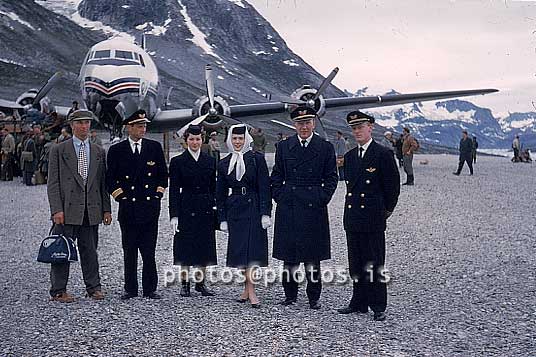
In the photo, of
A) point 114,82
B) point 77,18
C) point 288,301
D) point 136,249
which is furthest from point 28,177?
point 77,18

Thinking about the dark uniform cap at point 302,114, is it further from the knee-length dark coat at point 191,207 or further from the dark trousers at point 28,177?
the dark trousers at point 28,177

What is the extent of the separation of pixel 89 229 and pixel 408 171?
1347 centimetres

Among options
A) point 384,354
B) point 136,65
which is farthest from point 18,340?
point 136,65

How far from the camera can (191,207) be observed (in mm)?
6457

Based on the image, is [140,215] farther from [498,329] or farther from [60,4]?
[60,4]

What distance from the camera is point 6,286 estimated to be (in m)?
6.85

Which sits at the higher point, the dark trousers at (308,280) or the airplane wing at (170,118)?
the airplane wing at (170,118)

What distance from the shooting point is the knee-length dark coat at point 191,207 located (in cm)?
645

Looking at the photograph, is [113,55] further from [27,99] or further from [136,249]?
[136,249]

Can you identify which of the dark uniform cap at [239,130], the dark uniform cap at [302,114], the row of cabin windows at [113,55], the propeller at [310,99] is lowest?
the dark uniform cap at [239,130]

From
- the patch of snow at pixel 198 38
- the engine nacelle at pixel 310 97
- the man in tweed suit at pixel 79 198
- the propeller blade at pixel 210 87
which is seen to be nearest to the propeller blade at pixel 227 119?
the propeller blade at pixel 210 87

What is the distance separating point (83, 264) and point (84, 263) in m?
0.02

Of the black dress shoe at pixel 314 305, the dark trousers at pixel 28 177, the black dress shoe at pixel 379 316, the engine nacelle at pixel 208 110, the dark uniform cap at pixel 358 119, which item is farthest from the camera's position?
the engine nacelle at pixel 208 110

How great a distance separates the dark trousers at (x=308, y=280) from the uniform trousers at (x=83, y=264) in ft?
6.52
